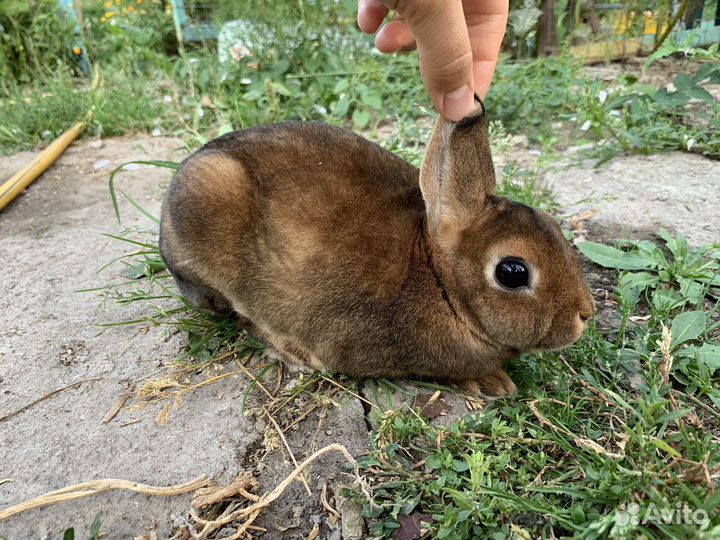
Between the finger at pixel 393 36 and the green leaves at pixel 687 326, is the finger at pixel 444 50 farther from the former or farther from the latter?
the green leaves at pixel 687 326

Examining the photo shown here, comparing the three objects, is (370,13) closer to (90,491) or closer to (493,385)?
(493,385)

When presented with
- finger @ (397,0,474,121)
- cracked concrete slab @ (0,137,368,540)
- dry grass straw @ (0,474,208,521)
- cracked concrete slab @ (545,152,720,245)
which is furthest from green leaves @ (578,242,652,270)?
dry grass straw @ (0,474,208,521)

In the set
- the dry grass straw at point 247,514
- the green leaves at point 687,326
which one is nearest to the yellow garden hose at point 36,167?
the dry grass straw at point 247,514

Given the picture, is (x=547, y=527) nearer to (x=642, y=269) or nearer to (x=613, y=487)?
(x=613, y=487)

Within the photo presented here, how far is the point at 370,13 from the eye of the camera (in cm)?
257

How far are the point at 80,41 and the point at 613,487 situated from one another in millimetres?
7699

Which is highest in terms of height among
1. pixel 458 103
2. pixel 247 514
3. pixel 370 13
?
pixel 370 13

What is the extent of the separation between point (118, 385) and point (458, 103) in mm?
1767

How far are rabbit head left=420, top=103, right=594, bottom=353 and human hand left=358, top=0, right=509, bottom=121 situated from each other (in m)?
0.09

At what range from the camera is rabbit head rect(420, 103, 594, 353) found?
197 centimetres

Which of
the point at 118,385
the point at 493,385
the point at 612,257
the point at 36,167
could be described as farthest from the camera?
the point at 36,167

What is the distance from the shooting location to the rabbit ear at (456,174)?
192 centimetres

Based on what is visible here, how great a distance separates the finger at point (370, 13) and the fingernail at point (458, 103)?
2.91 ft

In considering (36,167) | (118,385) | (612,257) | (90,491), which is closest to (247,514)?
(90,491)
